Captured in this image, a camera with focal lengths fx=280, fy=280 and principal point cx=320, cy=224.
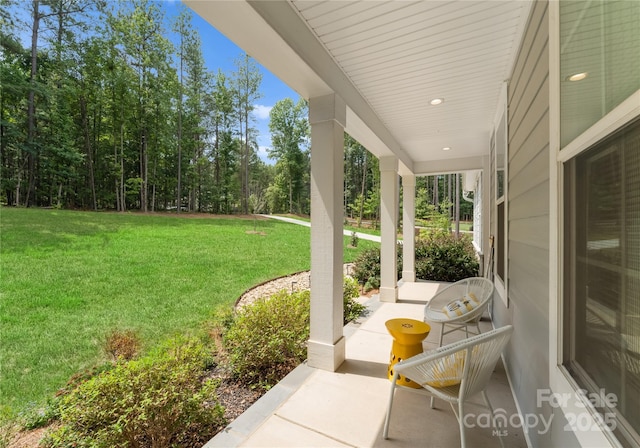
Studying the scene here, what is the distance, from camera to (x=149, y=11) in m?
14.7

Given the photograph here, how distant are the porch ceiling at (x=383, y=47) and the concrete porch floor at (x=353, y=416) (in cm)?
250

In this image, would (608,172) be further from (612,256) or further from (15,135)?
(15,135)

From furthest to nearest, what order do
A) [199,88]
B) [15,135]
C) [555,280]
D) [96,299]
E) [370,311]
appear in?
1. [199,88]
2. [15,135]
3. [96,299]
4. [370,311]
5. [555,280]

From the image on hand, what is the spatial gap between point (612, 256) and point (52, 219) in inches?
528

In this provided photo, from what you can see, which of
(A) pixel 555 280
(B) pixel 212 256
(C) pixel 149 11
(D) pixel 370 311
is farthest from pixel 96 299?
(C) pixel 149 11

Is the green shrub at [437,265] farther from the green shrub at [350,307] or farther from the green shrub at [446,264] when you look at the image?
the green shrub at [350,307]

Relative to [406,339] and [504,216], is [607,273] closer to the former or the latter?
[406,339]

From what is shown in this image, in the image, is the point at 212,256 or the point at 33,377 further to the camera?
the point at 212,256

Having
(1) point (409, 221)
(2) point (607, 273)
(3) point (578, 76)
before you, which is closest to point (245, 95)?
(1) point (409, 221)

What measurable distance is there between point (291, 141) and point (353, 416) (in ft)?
80.5

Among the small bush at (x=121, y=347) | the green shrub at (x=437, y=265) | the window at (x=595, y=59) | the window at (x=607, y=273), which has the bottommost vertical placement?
the small bush at (x=121, y=347)

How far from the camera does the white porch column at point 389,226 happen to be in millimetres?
4660

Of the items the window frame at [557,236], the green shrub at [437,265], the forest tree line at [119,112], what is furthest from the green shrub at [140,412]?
the forest tree line at [119,112]

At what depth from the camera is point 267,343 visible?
9.17ft
